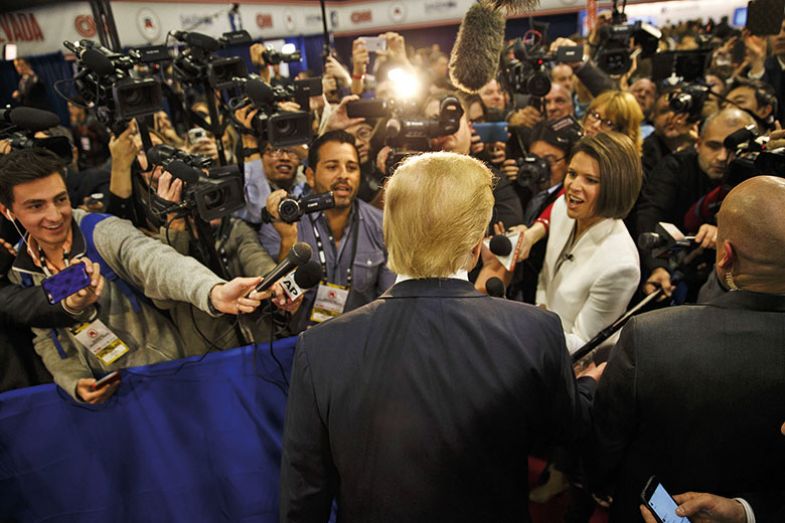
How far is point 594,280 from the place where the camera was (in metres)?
2.00

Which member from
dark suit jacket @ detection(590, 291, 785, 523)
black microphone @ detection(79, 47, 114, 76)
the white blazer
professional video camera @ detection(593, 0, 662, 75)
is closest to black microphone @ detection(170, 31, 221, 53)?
black microphone @ detection(79, 47, 114, 76)

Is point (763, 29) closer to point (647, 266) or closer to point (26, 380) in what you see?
point (647, 266)

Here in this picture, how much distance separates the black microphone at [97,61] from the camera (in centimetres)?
201

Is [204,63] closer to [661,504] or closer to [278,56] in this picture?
[278,56]

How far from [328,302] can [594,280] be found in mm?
1066

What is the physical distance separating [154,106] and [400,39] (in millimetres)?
2126

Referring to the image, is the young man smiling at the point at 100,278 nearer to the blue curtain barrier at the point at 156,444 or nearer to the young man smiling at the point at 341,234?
Answer: the blue curtain barrier at the point at 156,444

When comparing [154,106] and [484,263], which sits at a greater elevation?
[154,106]

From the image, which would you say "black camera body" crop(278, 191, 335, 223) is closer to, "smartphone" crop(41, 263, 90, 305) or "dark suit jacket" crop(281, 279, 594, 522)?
"smartphone" crop(41, 263, 90, 305)

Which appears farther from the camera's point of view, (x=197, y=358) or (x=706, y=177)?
(x=706, y=177)

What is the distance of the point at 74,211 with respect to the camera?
208 cm

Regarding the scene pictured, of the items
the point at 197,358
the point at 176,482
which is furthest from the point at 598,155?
the point at 176,482

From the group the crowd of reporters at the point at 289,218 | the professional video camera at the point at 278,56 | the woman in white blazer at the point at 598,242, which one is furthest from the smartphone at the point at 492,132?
the professional video camera at the point at 278,56

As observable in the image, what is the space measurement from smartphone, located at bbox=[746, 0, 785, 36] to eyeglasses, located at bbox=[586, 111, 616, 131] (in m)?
0.84
